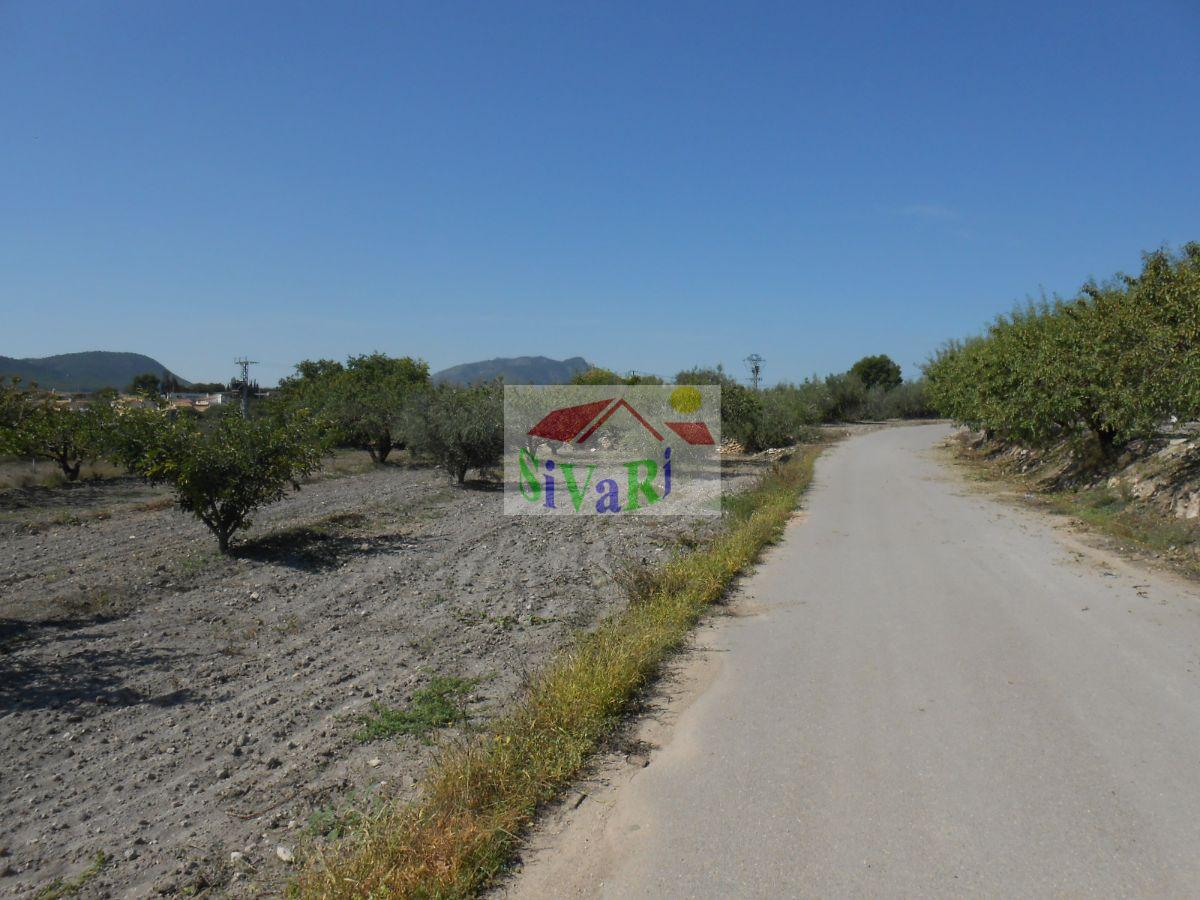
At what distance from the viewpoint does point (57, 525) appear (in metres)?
12.9

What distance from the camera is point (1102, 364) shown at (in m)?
13.7

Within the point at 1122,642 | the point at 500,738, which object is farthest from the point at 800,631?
the point at 500,738

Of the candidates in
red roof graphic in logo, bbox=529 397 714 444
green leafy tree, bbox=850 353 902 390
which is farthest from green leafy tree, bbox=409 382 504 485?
green leafy tree, bbox=850 353 902 390

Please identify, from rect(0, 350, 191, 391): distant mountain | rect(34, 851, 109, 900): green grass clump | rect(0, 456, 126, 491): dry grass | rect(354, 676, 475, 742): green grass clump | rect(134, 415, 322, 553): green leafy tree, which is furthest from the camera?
rect(0, 350, 191, 391): distant mountain

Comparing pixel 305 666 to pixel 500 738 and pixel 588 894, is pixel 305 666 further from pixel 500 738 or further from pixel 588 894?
pixel 588 894

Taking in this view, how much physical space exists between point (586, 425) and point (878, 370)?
237 ft

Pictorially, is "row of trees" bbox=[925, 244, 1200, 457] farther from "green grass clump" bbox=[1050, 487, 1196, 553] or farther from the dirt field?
the dirt field

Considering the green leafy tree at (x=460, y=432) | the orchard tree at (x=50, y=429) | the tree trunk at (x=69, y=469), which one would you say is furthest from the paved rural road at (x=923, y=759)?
the tree trunk at (x=69, y=469)

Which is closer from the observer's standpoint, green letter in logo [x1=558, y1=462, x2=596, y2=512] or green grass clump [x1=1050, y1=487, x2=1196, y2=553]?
green grass clump [x1=1050, y1=487, x2=1196, y2=553]

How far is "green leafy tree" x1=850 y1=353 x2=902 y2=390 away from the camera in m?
87.6

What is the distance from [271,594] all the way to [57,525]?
6752 mm

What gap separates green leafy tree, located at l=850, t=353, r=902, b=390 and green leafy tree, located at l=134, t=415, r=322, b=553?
83.6m

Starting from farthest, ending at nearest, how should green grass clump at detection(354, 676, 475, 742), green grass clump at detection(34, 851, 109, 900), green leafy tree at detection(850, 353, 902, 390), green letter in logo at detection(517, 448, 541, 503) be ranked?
green leafy tree at detection(850, 353, 902, 390) < green letter in logo at detection(517, 448, 541, 503) < green grass clump at detection(354, 676, 475, 742) < green grass clump at detection(34, 851, 109, 900)

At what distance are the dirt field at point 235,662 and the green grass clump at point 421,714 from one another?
0.10m
